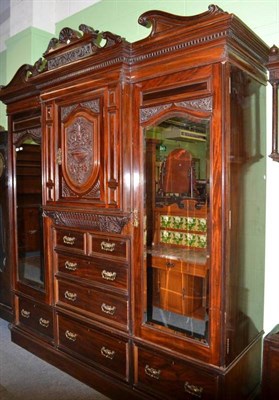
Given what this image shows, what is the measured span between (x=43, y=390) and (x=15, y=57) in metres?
3.01

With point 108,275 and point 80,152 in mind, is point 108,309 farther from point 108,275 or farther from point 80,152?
point 80,152

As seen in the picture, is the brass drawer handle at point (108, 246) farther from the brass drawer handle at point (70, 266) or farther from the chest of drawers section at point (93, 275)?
the brass drawer handle at point (70, 266)

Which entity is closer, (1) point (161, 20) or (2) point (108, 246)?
(1) point (161, 20)

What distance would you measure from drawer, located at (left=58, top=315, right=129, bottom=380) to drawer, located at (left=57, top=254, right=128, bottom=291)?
1.09 feet

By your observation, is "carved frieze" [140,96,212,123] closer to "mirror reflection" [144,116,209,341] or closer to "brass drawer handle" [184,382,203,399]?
"mirror reflection" [144,116,209,341]

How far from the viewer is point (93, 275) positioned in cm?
203

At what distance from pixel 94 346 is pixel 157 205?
40.3 inches

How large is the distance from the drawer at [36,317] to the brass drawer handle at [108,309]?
574 millimetres

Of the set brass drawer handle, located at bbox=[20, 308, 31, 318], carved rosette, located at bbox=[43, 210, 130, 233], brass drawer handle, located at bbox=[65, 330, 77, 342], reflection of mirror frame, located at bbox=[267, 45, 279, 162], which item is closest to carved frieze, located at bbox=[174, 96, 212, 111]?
reflection of mirror frame, located at bbox=[267, 45, 279, 162]

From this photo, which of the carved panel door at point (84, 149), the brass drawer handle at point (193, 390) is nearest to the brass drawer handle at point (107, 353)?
the brass drawer handle at point (193, 390)

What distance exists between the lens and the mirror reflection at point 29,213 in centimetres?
247

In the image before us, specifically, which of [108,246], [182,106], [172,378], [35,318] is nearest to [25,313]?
[35,318]

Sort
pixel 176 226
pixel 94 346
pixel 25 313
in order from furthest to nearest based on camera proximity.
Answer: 1. pixel 25 313
2. pixel 94 346
3. pixel 176 226

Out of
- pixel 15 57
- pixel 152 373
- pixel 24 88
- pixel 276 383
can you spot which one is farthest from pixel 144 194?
pixel 15 57
